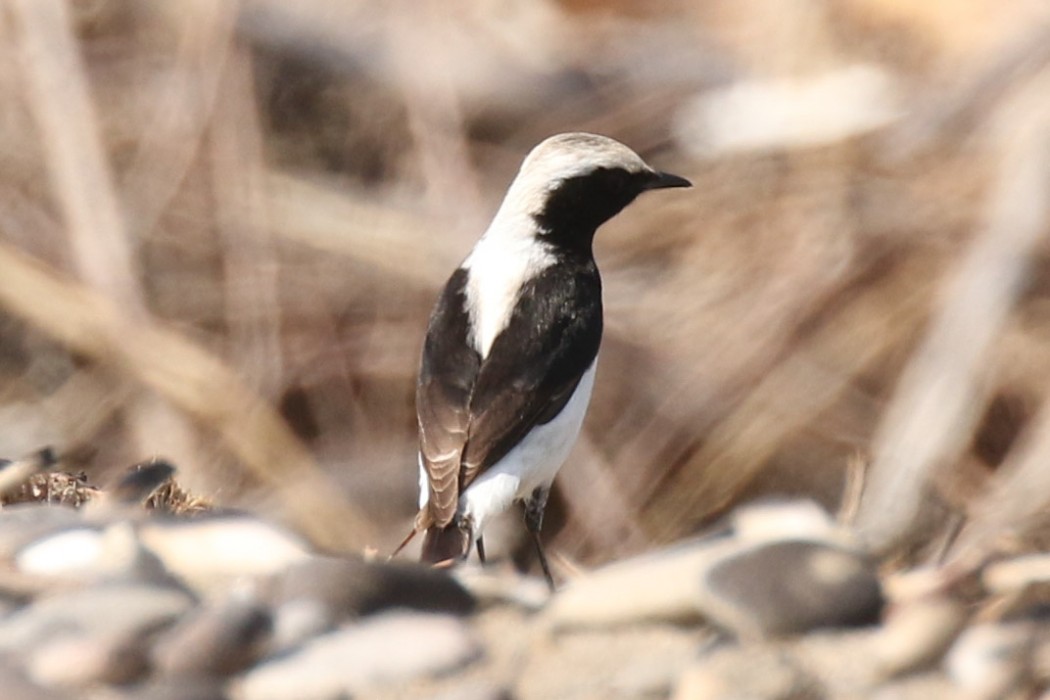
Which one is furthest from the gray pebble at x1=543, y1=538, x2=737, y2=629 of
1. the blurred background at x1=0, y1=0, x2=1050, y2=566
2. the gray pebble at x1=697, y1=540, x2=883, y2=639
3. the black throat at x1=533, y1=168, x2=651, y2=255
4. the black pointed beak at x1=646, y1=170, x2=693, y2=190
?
the blurred background at x1=0, y1=0, x2=1050, y2=566

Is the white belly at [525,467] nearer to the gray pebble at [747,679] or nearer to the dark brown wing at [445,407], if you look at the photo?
the dark brown wing at [445,407]

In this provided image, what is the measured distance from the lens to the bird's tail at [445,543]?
376cm

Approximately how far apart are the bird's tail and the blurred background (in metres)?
2.25

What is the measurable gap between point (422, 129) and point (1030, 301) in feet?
6.94

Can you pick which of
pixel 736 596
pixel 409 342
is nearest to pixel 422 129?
pixel 409 342

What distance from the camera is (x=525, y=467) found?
395cm

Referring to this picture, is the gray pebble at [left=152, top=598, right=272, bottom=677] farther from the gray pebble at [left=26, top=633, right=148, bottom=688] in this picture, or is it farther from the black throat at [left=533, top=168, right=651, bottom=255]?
the black throat at [left=533, top=168, right=651, bottom=255]

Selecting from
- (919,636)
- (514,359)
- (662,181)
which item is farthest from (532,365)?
(919,636)

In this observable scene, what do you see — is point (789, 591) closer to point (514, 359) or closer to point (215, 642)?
point (215, 642)

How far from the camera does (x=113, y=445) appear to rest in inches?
290

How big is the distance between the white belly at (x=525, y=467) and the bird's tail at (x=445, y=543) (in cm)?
4

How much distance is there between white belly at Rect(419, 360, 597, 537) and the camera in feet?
12.7

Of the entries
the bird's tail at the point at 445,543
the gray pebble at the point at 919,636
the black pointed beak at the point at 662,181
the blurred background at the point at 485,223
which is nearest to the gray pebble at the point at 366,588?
the gray pebble at the point at 919,636

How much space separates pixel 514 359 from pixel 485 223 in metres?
3.02
